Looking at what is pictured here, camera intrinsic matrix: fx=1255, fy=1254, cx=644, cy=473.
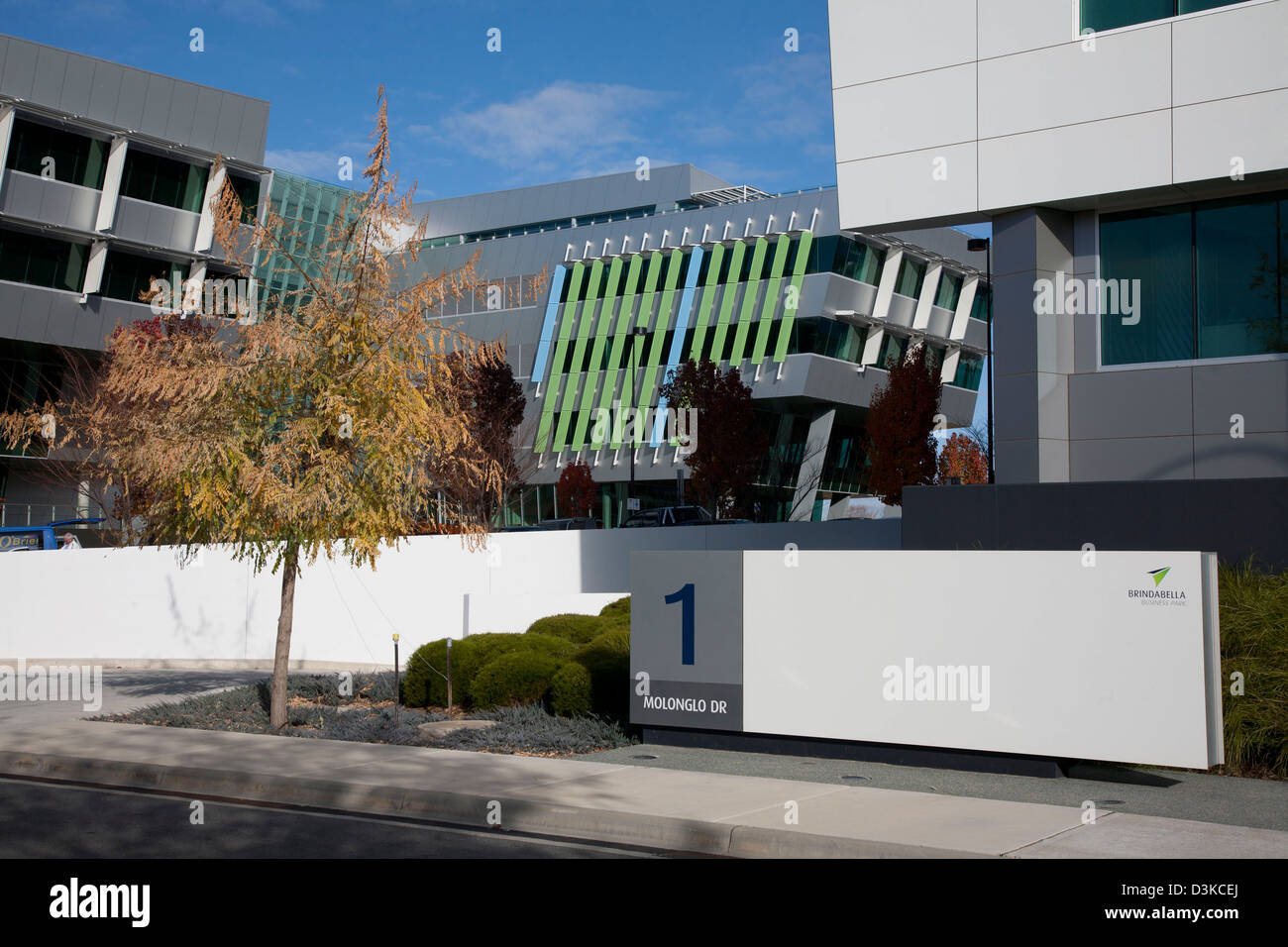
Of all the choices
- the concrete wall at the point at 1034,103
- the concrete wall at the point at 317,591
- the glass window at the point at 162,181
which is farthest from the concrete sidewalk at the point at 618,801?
the glass window at the point at 162,181

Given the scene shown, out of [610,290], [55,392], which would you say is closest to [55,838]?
[55,392]

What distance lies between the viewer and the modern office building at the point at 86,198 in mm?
41219

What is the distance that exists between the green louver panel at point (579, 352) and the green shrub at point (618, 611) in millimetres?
42655

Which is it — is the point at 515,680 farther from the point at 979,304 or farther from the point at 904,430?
the point at 979,304

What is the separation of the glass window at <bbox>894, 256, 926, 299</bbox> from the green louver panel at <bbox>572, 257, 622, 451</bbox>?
46.2 feet

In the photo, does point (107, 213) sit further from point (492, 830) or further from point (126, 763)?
point (492, 830)

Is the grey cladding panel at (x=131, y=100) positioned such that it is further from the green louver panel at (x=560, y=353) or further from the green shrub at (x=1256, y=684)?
the green shrub at (x=1256, y=684)

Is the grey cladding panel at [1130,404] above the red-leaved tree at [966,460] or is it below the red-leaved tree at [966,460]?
below

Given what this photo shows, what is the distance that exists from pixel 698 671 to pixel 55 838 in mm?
6247

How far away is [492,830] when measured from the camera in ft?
31.8

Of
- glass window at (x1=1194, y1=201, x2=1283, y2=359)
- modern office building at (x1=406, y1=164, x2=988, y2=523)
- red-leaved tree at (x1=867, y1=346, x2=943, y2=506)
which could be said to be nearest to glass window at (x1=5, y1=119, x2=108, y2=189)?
modern office building at (x1=406, y1=164, x2=988, y2=523)

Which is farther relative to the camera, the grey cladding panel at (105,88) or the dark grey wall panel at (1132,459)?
the grey cladding panel at (105,88)

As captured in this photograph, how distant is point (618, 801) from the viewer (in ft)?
33.0

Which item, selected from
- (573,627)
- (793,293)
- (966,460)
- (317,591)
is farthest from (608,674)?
(966,460)
